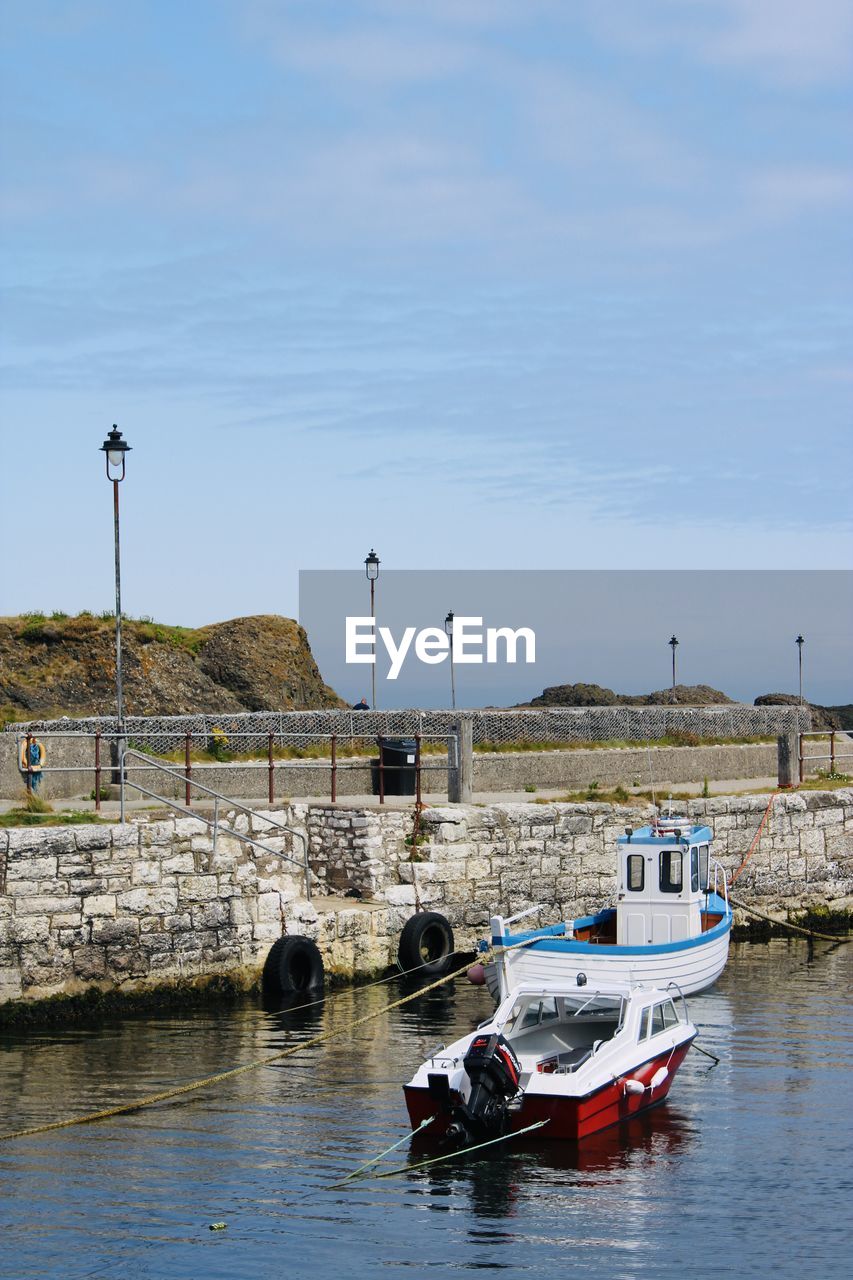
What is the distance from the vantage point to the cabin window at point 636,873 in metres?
25.3

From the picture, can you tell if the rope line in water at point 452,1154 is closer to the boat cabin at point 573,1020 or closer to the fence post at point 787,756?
the boat cabin at point 573,1020

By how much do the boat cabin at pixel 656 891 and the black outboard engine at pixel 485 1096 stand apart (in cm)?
953

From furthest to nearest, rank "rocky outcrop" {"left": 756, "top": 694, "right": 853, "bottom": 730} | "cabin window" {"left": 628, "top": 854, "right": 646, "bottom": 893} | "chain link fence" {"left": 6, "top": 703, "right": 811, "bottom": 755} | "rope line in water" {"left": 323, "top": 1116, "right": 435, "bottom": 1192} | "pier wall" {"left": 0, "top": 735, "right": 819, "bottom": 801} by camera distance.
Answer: "rocky outcrop" {"left": 756, "top": 694, "right": 853, "bottom": 730} < "chain link fence" {"left": 6, "top": 703, "right": 811, "bottom": 755} < "pier wall" {"left": 0, "top": 735, "right": 819, "bottom": 801} < "cabin window" {"left": 628, "top": 854, "right": 646, "bottom": 893} < "rope line in water" {"left": 323, "top": 1116, "right": 435, "bottom": 1192}

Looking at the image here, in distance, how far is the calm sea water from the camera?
42.7ft

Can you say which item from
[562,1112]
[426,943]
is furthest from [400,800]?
[562,1112]

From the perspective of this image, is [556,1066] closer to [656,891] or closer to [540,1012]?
[540,1012]

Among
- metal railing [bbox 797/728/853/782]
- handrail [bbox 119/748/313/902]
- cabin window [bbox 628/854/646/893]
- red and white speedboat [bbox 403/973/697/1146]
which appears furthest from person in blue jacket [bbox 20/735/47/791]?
metal railing [bbox 797/728/853/782]

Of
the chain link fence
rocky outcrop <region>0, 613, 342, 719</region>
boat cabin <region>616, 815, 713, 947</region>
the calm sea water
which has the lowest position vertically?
the calm sea water

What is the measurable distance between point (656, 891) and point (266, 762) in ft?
27.0

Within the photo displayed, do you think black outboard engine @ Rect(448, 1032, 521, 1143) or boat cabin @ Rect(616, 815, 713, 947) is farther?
boat cabin @ Rect(616, 815, 713, 947)

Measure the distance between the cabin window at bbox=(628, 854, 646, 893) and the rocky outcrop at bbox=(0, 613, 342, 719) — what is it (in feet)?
47.2

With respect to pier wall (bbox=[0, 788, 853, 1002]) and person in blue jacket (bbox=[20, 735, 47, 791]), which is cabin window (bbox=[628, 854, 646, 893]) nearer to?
pier wall (bbox=[0, 788, 853, 1002])

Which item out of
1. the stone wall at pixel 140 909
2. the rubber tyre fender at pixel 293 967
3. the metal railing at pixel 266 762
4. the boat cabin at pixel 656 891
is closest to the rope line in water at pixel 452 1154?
the stone wall at pixel 140 909

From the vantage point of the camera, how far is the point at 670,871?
25.2m
